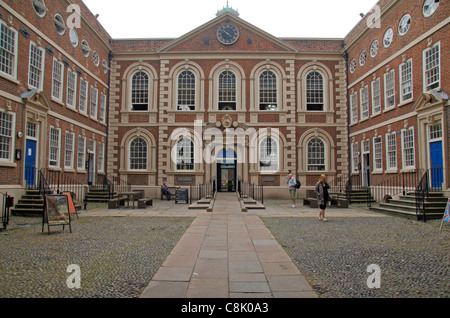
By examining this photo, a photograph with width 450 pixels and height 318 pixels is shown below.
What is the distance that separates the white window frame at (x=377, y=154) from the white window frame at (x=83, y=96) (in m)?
17.7

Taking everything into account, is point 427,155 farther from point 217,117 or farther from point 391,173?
point 217,117

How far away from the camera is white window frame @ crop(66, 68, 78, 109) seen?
59.4 feet

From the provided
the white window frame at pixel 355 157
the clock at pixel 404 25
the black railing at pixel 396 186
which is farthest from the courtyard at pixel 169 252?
the white window frame at pixel 355 157

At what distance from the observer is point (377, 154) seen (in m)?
19.3

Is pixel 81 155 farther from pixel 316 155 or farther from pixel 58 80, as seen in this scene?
pixel 316 155

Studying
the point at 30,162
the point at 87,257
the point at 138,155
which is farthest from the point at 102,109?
the point at 87,257

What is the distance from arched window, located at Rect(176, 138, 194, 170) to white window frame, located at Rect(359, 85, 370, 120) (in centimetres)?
1157

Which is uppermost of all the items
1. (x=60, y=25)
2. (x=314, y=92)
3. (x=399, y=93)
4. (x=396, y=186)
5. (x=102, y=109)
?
(x=60, y=25)

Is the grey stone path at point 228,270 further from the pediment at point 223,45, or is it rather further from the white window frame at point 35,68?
the pediment at point 223,45

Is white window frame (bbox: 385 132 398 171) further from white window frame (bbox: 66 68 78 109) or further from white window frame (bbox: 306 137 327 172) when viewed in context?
white window frame (bbox: 66 68 78 109)

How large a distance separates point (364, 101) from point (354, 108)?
4.73 feet

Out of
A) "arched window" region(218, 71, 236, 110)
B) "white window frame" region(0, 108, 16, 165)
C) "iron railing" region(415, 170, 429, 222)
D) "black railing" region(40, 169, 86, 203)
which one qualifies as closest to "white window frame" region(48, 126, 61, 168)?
"black railing" region(40, 169, 86, 203)
